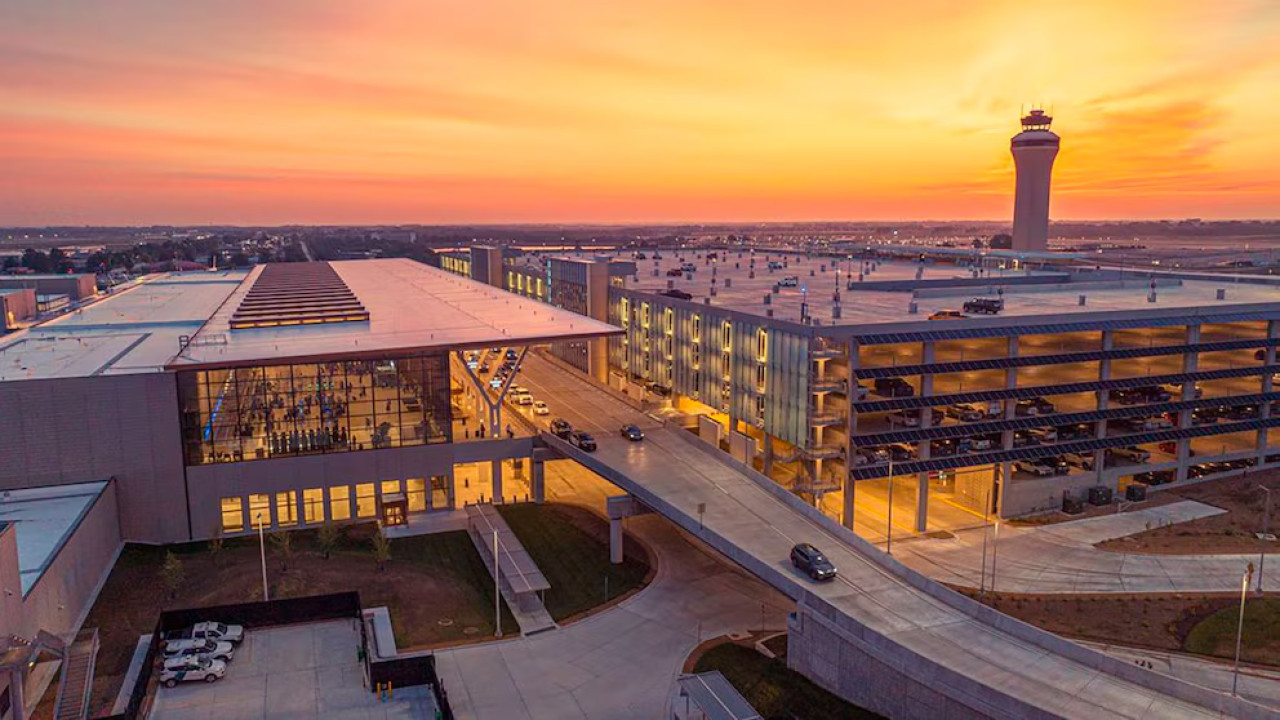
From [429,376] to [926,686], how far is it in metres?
45.4

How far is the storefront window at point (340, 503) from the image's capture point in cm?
6712

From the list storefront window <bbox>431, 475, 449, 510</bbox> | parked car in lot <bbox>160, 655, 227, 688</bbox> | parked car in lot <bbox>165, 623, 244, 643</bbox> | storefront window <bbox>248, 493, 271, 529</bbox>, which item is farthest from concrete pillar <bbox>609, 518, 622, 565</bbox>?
storefront window <bbox>248, 493, 271, 529</bbox>

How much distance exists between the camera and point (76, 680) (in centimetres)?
4222

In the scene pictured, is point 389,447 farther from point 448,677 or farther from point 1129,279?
point 1129,279

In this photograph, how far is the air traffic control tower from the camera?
182250 mm

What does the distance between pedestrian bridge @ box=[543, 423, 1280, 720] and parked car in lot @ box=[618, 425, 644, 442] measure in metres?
16.8

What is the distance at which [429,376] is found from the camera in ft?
228

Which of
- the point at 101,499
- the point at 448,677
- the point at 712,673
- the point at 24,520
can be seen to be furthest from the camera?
the point at 101,499

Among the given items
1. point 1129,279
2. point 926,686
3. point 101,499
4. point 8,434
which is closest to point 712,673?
point 926,686

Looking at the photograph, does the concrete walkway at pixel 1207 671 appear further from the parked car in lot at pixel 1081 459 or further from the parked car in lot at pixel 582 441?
the parked car in lot at pixel 582 441

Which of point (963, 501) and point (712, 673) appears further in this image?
point (963, 501)

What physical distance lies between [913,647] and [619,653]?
16227mm

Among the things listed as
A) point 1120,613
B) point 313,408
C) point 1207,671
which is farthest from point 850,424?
point 313,408

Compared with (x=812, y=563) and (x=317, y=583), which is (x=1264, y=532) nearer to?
(x=812, y=563)
